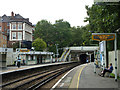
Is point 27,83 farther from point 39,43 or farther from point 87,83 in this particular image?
point 39,43

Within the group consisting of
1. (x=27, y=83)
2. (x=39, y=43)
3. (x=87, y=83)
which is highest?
(x=39, y=43)

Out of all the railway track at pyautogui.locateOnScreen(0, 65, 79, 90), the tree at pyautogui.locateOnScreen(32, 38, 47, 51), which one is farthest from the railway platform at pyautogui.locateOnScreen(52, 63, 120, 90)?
the tree at pyautogui.locateOnScreen(32, 38, 47, 51)

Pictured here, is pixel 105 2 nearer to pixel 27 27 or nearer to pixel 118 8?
pixel 118 8

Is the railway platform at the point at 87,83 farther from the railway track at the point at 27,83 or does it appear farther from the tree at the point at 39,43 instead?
the tree at the point at 39,43

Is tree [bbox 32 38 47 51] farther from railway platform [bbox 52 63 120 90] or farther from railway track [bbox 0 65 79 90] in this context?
railway platform [bbox 52 63 120 90]

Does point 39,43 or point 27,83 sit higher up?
point 39,43

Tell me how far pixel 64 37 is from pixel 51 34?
4.86m

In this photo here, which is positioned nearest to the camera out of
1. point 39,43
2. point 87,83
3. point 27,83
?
point 87,83

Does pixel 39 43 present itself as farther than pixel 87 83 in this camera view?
Yes

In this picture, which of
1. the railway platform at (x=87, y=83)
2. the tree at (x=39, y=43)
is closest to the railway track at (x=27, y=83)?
the railway platform at (x=87, y=83)

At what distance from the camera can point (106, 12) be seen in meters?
12.7

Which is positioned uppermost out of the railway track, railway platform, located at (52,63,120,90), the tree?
the tree

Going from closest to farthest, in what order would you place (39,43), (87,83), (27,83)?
1. (87,83)
2. (27,83)
3. (39,43)

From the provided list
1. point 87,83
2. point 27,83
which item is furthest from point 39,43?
point 87,83
